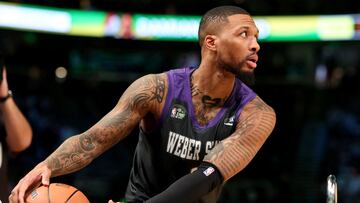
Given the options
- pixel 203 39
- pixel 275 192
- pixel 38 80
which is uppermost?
pixel 203 39

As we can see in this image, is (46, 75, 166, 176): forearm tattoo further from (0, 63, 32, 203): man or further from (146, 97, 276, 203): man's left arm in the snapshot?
(0, 63, 32, 203): man

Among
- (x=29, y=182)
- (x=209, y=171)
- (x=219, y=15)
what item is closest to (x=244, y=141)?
(x=209, y=171)

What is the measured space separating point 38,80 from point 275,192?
21.8ft

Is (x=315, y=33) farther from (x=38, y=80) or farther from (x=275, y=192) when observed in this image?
(x=38, y=80)

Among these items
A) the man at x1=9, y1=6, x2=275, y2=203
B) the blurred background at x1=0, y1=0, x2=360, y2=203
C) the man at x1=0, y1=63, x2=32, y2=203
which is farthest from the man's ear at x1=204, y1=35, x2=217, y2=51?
the blurred background at x1=0, y1=0, x2=360, y2=203

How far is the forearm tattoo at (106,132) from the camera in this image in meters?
4.01

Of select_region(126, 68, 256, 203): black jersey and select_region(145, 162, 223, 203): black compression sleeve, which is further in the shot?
select_region(126, 68, 256, 203): black jersey

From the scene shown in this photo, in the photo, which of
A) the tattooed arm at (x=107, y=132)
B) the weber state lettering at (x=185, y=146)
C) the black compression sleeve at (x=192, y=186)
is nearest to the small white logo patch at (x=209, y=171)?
the black compression sleeve at (x=192, y=186)

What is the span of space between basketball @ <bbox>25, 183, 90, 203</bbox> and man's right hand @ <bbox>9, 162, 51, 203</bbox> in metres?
0.03

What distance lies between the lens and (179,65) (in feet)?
57.3

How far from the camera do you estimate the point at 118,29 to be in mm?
15641

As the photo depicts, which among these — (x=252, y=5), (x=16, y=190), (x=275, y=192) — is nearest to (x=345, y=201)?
(x=275, y=192)

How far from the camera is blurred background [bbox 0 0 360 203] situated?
1466 cm

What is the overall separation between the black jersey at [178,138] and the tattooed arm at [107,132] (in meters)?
0.12
